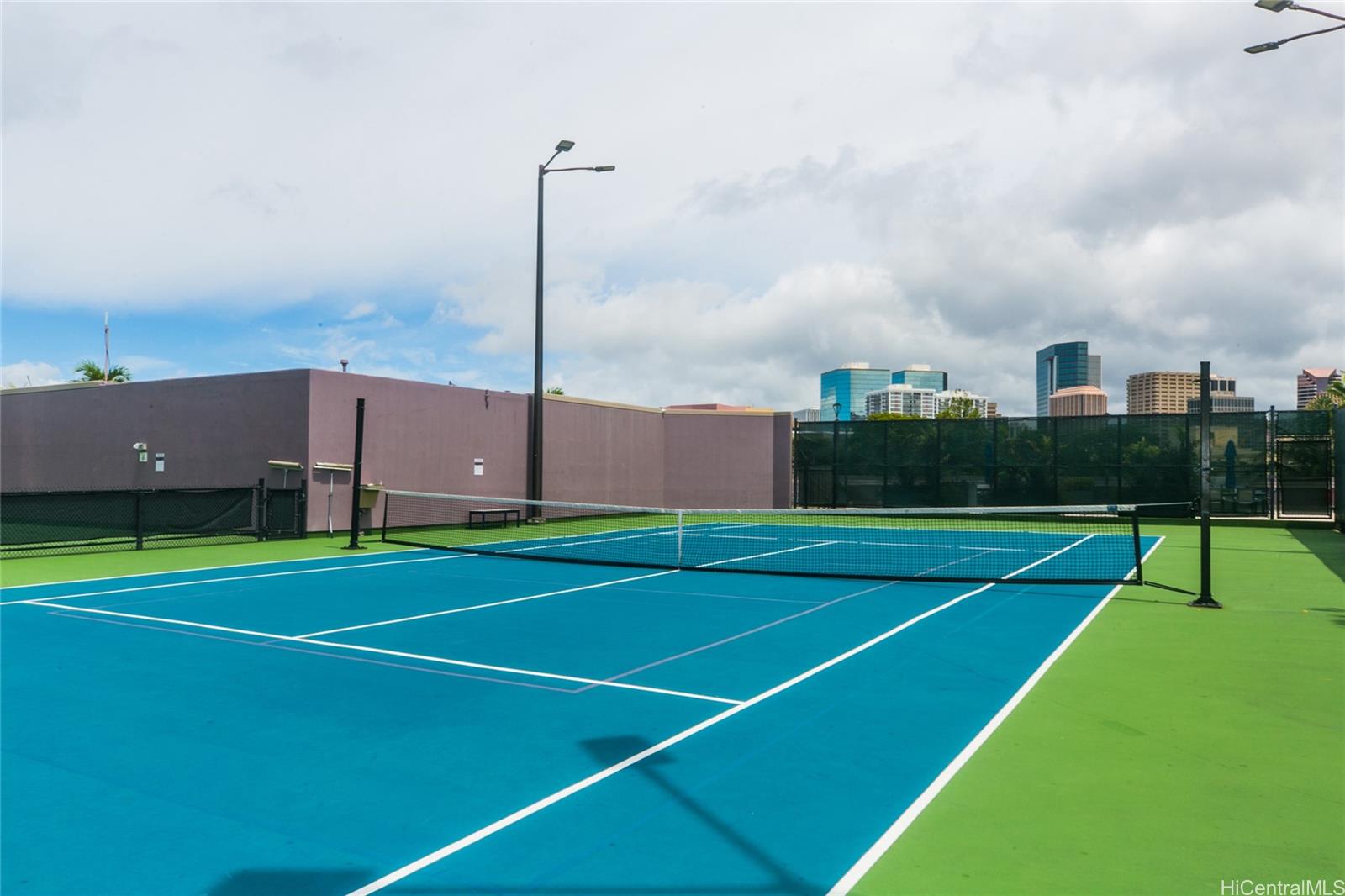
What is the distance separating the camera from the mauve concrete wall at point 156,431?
20781 millimetres

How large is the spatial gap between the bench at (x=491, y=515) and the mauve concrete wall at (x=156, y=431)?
5.28 m

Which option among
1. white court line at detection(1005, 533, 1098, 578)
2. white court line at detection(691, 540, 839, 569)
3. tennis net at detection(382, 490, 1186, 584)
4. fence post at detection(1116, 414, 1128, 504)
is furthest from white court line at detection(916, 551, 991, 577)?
fence post at detection(1116, 414, 1128, 504)

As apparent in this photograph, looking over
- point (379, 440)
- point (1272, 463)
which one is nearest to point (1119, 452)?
point (1272, 463)

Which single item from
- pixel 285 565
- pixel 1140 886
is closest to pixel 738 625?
pixel 1140 886

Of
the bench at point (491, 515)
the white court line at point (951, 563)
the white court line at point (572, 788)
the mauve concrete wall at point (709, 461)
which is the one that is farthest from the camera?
the mauve concrete wall at point (709, 461)

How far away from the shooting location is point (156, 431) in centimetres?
2288

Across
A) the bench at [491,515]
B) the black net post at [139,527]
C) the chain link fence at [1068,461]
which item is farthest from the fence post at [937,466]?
the black net post at [139,527]

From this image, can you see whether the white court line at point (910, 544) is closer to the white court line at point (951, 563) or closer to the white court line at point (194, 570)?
the white court line at point (951, 563)

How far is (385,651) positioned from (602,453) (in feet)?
68.2

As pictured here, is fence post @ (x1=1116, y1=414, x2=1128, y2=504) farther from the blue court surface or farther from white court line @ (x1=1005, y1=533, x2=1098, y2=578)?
the blue court surface

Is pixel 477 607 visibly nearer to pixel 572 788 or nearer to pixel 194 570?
pixel 194 570

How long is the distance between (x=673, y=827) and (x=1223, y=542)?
21488mm

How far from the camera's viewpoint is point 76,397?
24.8 m

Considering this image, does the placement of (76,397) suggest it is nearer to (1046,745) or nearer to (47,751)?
(47,751)
